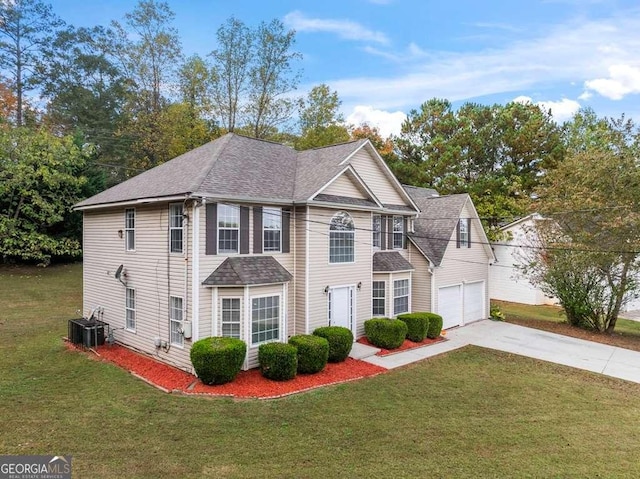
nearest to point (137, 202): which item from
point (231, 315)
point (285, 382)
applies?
point (231, 315)

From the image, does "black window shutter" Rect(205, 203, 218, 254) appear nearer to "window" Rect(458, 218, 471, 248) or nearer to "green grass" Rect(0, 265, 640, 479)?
"green grass" Rect(0, 265, 640, 479)

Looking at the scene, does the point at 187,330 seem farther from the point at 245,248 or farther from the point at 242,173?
the point at 242,173

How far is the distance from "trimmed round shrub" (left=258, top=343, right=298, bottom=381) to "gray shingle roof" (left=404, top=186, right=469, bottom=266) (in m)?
8.54

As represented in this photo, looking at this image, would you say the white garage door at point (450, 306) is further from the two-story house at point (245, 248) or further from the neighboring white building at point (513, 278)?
the neighboring white building at point (513, 278)

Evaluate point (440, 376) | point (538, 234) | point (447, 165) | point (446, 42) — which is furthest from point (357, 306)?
point (447, 165)

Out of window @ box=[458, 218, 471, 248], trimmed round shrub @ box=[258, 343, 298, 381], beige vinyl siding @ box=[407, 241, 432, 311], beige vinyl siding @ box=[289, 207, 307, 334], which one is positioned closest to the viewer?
trimmed round shrub @ box=[258, 343, 298, 381]

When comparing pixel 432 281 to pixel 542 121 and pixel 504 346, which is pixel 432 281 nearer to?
pixel 504 346

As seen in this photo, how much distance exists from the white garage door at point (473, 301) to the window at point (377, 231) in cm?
565

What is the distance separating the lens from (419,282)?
56.1 ft

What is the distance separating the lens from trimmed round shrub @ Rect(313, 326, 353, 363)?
11.9 m

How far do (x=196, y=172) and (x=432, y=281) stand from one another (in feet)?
35.3

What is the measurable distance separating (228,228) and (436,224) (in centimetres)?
1095

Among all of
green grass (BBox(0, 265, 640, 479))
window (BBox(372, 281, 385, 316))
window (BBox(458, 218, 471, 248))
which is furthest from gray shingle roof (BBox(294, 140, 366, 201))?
window (BBox(458, 218, 471, 248))

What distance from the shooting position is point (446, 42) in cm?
1762
